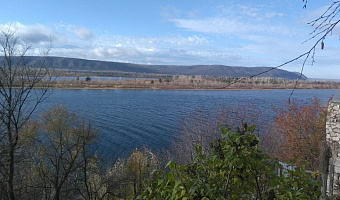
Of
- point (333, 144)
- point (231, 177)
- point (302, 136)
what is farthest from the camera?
point (302, 136)

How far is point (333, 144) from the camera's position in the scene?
26.5ft

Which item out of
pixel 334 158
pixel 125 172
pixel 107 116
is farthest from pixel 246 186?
pixel 107 116

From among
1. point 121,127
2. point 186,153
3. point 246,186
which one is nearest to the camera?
point 246,186

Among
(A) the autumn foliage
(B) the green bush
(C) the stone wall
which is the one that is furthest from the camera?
(A) the autumn foliage

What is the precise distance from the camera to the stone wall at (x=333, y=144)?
7512 mm

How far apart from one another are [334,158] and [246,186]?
25.3ft

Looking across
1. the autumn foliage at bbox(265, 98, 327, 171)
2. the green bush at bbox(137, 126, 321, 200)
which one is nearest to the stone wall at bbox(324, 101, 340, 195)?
the autumn foliage at bbox(265, 98, 327, 171)

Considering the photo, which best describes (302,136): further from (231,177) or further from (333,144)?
(231,177)

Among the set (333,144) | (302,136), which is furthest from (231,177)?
(302,136)

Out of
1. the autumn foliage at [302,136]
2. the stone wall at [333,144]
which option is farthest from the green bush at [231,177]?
the autumn foliage at [302,136]

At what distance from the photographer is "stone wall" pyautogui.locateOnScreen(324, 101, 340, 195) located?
24.6 ft

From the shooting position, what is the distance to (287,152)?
58.3 feet

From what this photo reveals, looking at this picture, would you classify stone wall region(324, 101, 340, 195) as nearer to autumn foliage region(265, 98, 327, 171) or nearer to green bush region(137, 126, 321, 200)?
autumn foliage region(265, 98, 327, 171)

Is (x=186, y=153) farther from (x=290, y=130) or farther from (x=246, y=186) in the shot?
(x=246, y=186)
